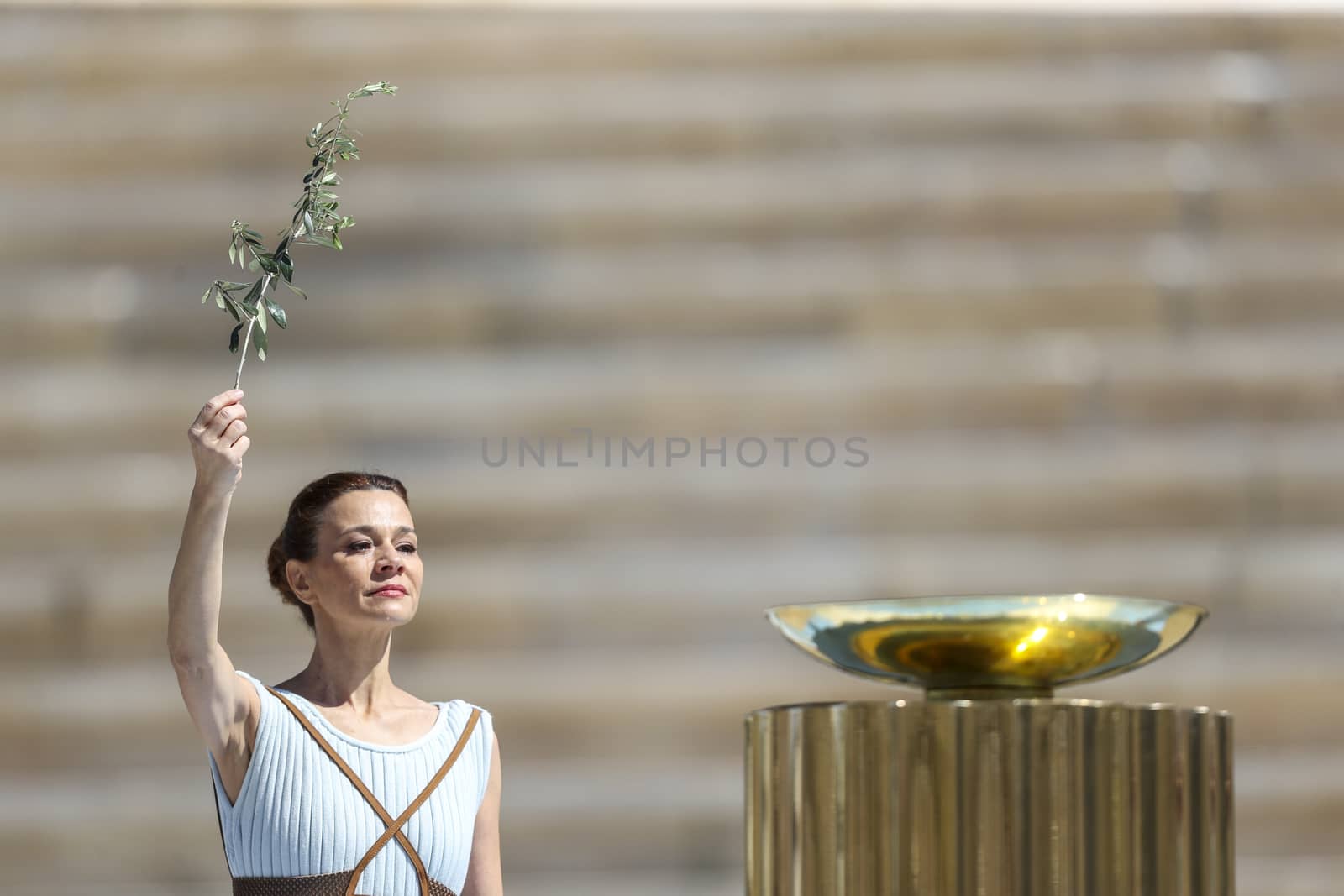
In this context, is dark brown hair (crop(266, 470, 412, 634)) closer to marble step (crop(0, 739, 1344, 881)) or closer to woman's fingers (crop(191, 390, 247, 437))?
woman's fingers (crop(191, 390, 247, 437))

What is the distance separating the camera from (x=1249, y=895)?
8.71 ft

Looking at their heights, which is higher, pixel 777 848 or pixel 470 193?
pixel 470 193

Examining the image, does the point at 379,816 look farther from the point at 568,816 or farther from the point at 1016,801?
the point at 568,816

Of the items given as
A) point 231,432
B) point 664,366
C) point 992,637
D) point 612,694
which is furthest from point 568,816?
point 992,637

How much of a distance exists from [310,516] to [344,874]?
42 cm

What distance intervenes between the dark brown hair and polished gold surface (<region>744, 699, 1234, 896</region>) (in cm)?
87

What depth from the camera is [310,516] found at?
5.84 ft

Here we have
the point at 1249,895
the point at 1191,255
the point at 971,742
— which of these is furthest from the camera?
the point at 1191,255

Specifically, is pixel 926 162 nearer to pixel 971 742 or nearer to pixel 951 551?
pixel 951 551

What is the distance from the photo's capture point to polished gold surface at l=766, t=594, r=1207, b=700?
1074mm

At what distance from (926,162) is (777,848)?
6.52ft

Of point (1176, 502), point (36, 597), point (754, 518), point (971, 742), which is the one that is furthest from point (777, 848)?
point (36, 597)

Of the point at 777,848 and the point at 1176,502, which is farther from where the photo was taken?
the point at 1176,502

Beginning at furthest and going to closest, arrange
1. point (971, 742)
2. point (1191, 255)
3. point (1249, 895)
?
point (1191, 255)
point (1249, 895)
point (971, 742)
